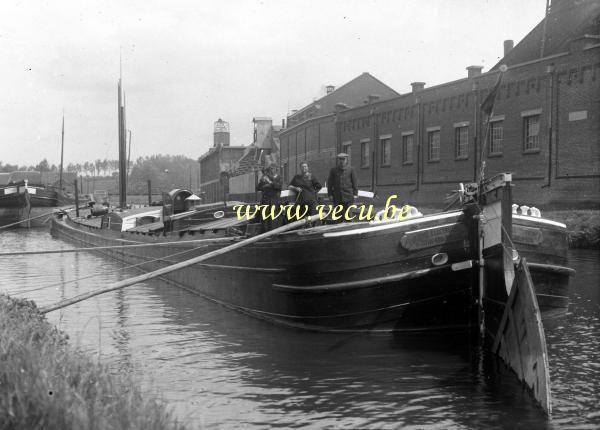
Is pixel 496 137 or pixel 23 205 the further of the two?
pixel 23 205

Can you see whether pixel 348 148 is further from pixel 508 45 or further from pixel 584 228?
pixel 584 228

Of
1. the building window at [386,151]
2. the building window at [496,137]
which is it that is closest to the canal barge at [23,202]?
the building window at [386,151]

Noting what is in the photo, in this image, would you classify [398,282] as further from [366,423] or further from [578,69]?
[578,69]

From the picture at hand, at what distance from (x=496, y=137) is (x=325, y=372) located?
2446 centimetres

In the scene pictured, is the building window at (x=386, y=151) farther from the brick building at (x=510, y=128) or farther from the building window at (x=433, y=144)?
the building window at (x=433, y=144)

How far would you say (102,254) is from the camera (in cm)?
2725

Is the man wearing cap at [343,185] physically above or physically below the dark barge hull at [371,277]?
above

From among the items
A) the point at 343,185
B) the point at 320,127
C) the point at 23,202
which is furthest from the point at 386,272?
the point at 23,202

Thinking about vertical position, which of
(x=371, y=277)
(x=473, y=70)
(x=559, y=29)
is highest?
(x=559, y=29)

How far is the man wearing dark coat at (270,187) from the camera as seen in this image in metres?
12.0

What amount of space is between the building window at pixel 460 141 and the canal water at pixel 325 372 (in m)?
20.1

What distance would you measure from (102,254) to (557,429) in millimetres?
23187

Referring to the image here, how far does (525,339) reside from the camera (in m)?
7.60

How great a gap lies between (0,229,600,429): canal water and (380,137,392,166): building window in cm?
2594
